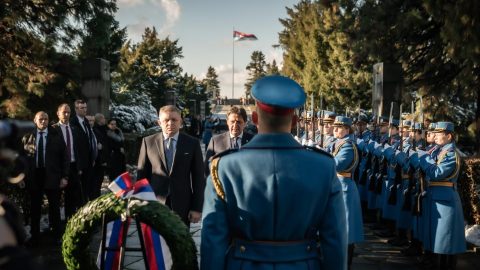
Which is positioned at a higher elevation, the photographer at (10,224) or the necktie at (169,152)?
the photographer at (10,224)

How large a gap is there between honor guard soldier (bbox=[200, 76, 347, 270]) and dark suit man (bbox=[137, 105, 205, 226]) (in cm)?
260

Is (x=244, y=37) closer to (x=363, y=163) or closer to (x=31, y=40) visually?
(x=31, y=40)

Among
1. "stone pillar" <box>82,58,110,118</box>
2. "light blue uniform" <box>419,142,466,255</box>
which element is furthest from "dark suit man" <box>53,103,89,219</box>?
"light blue uniform" <box>419,142,466,255</box>

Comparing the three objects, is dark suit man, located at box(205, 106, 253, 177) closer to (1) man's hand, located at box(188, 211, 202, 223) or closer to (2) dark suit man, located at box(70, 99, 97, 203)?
(1) man's hand, located at box(188, 211, 202, 223)

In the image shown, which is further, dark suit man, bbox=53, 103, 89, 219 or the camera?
dark suit man, bbox=53, 103, 89, 219

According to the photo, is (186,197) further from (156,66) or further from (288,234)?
(156,66)

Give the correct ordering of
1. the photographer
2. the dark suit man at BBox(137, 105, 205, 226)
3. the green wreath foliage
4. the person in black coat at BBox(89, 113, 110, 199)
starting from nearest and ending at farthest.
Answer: the photographer
the green wreath foliage
the dark suit man at BBox(137, 105, 205, 226)
the person in black coat at BBox(89, 113, 110, 199)

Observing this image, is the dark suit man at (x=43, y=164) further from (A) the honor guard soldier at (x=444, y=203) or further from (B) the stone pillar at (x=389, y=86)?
(B) the stone pillar at (x=389, y=86)

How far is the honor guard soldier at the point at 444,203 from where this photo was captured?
240 inches

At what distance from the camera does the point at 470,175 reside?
8430mm

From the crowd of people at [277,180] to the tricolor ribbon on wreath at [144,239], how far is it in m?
0.54

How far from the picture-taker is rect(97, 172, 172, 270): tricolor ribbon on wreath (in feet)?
10.8

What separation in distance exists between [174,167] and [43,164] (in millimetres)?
2945

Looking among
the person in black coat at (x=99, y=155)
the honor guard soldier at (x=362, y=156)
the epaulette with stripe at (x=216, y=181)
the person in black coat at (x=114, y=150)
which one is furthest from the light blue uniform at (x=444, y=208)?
the person in black coat at (x=114, y=150)
